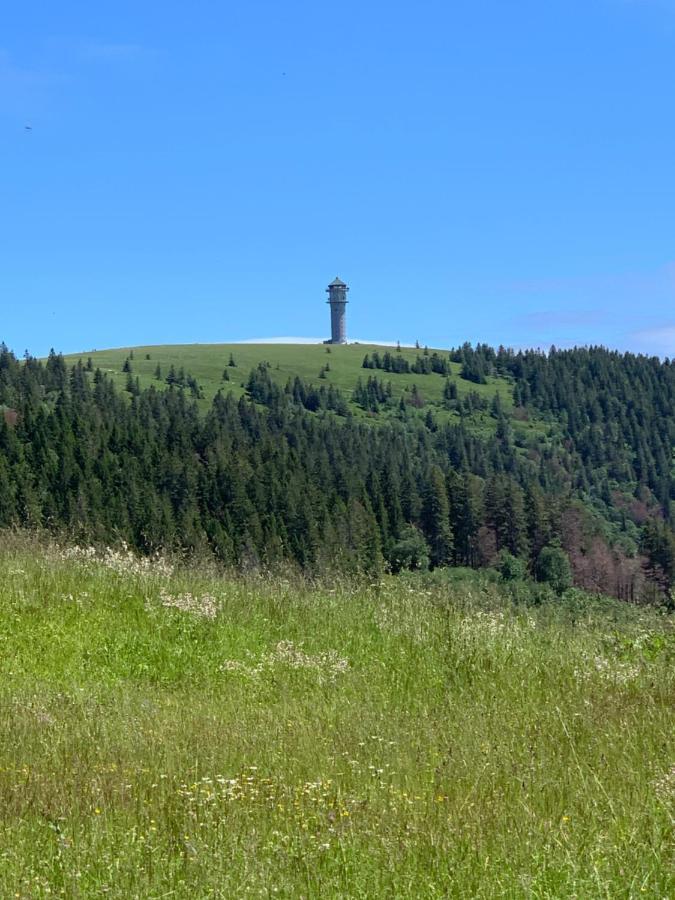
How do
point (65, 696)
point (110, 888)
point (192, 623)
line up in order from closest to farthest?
point (110, 888), point (65, 696), point (192, 623)

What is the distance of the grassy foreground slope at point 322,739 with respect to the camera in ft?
14.8

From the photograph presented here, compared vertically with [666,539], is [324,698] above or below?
above

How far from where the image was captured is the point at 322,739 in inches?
269

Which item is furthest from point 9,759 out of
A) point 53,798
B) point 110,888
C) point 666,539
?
point 666,539

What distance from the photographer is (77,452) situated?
424 feet

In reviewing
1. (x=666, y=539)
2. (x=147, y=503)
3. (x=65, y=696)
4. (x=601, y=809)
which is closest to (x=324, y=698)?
(x=65, y=696)

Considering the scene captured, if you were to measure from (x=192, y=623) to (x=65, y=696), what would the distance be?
8.86 ft

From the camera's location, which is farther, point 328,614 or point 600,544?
point 600,544

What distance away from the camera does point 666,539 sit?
142 meters

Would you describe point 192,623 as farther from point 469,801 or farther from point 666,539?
point 666,539

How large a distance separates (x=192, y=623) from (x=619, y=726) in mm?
5155

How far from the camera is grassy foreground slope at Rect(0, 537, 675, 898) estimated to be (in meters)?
4.52

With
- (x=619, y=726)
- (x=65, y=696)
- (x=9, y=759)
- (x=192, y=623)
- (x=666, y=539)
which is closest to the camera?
(x=9, y=759)

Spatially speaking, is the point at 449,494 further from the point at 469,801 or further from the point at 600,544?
the point at 469,801
